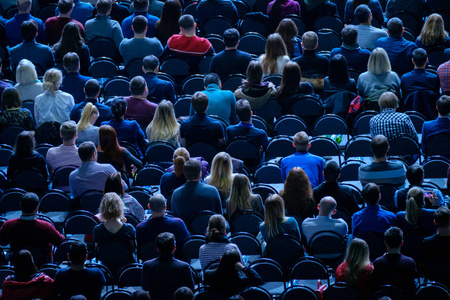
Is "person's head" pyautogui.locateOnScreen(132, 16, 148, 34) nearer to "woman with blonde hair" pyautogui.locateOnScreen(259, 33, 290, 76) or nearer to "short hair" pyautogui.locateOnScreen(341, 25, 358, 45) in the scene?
"woman with blonde hair" pyautogui.locateOnScreen(259, 33, 290, 76)

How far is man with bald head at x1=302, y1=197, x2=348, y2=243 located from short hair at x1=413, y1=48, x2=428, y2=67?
3.85 metres

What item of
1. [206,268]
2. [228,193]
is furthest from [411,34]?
[206,268]

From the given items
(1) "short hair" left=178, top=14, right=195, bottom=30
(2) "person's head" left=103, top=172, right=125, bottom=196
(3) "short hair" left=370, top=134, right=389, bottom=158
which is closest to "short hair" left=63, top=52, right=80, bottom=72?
(1) "short hair" left=178, top=14, right=195, bottom=30

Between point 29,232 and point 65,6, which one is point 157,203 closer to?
point 29,232

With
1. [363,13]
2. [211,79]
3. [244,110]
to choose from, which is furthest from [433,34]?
[244,110]

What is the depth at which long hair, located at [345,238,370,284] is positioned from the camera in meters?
9.49

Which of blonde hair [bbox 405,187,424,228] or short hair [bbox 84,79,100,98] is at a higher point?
blonde hair [bbox 405,187,424,228]

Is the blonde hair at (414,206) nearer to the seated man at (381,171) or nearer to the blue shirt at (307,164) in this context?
the seated man at (381,171)

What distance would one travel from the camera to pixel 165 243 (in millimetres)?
→ 9539

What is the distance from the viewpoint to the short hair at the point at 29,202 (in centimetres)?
1034

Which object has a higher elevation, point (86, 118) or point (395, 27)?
point (395, 27)

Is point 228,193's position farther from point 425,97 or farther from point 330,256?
point 425,97

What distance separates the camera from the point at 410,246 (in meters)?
10.1

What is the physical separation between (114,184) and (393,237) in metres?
3.21
